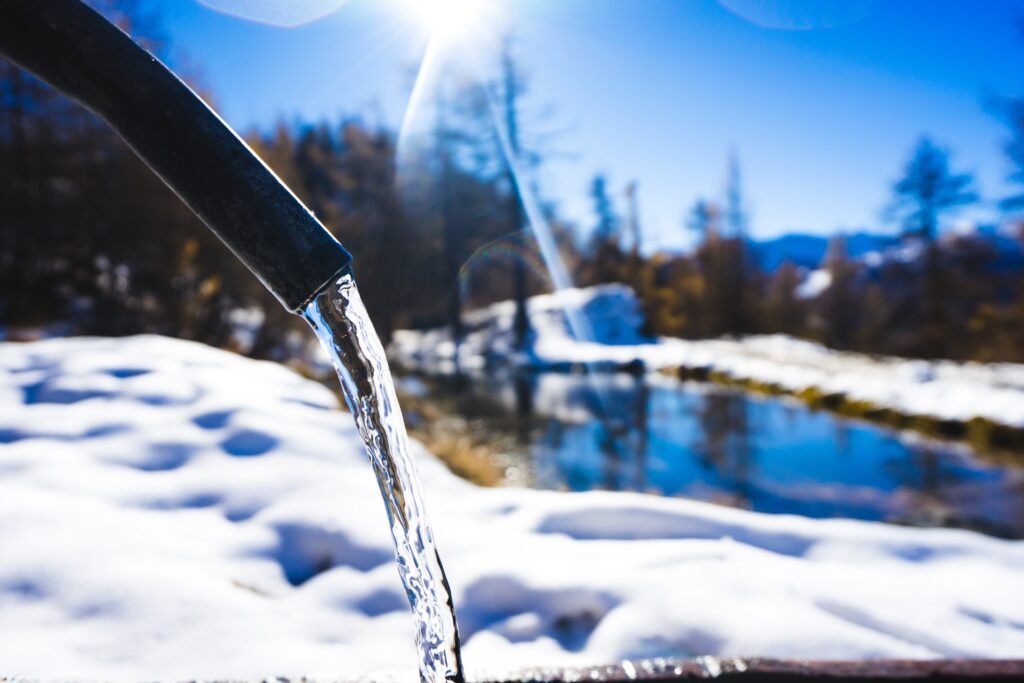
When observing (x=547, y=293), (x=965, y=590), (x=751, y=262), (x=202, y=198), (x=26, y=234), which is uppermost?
(x=751, y=262)

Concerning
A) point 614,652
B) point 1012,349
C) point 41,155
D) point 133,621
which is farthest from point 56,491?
point 1012,349

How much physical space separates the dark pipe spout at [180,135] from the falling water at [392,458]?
43 millimetres

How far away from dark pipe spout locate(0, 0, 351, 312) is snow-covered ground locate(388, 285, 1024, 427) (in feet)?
31.2

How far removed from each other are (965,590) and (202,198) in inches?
76.9

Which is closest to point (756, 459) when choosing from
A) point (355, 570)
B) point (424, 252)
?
point (355, 570)

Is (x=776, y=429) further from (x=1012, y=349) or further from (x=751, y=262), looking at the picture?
(x=751, y=262)

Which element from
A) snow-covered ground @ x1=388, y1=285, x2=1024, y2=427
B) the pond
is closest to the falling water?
the pond

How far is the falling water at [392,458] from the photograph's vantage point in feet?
1.57

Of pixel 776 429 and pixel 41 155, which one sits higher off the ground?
pixel 41 155

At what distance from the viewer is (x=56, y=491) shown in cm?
→ 158

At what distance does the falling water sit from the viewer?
1.57ft

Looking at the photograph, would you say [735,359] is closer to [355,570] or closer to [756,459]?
[756,459]

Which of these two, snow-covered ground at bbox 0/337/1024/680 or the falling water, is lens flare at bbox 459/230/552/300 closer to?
snow-covered ground at bbox 0/337/1024/680

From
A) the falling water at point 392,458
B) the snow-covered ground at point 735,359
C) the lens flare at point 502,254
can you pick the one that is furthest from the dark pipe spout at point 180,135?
the lens flare at point 502,254
